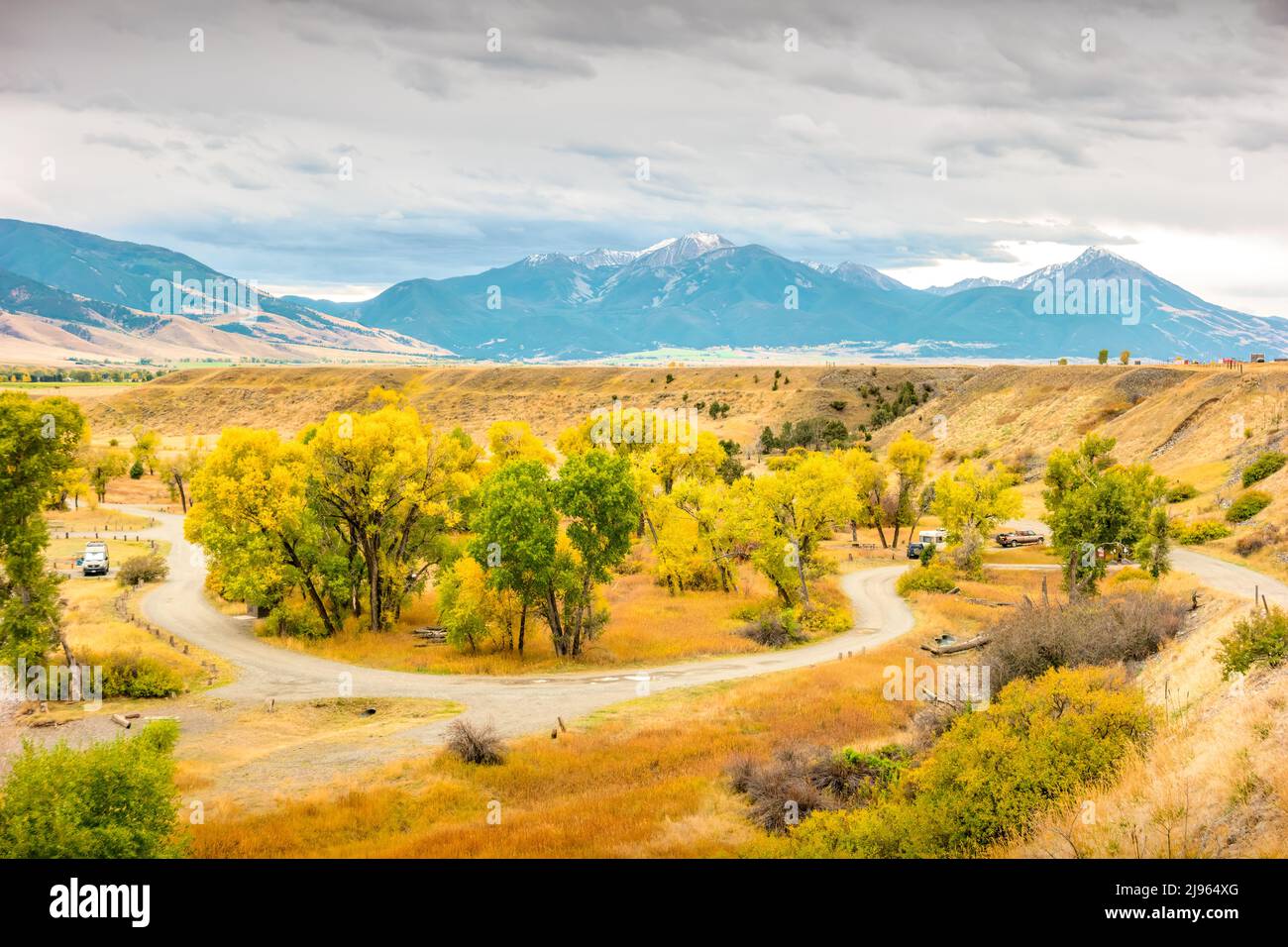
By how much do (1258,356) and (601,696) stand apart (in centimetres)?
12459

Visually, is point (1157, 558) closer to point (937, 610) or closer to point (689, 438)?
point (937, 610)

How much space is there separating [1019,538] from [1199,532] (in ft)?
58.7

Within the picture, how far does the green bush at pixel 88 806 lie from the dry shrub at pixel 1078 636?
24.7 meters

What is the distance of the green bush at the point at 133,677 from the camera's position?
116ft

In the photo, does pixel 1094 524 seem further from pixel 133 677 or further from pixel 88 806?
pixel 133 677

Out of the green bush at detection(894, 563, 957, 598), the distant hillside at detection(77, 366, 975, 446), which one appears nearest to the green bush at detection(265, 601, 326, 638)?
the green bush at detection(894, 563, 957, 598)

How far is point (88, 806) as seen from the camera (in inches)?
596

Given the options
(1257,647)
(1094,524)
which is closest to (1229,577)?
(1094,524)

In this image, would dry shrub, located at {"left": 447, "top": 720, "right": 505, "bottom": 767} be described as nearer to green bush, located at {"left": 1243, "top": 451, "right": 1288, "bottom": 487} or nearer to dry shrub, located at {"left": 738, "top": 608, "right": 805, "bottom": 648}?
dry shrub, located at {"left": 738, "top": 608, "right": 805, "bottom": 648}

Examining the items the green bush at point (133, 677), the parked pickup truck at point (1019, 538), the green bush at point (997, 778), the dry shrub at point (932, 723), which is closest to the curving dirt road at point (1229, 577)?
the dry shrub at point (932, 723)

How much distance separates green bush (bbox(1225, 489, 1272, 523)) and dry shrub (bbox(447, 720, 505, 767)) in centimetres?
5909

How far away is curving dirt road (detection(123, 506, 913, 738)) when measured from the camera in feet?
113

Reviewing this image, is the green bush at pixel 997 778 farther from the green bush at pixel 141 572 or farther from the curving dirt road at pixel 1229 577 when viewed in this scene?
the green bush at pixel 141 572
